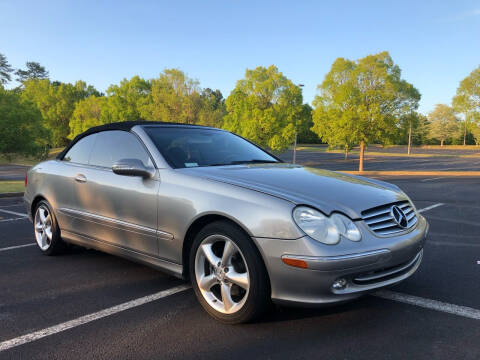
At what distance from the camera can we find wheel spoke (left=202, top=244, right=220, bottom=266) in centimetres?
298

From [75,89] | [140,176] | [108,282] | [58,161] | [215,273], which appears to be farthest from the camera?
[75,89]

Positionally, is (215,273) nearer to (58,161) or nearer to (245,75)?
(58,161)

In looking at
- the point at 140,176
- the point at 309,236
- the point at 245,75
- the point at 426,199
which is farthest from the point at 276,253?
the point at 245,75

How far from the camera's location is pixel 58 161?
16.0 feet

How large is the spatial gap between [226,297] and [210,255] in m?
0.33

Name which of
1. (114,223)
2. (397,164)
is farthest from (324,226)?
(397,164)

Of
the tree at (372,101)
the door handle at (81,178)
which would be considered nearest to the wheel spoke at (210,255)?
the door handle at (81,178)

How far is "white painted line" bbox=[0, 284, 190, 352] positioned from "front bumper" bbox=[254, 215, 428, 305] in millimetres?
1304

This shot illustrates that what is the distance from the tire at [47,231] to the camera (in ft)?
15.5

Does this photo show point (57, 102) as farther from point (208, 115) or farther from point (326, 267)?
point (326, 267)

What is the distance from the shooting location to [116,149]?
4086mm

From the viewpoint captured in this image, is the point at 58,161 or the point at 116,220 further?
the point at 58,161

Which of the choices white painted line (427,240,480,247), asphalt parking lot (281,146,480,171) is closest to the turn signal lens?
white painted line (427,240,480,247)

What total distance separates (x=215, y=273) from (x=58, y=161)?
9.56 feet
